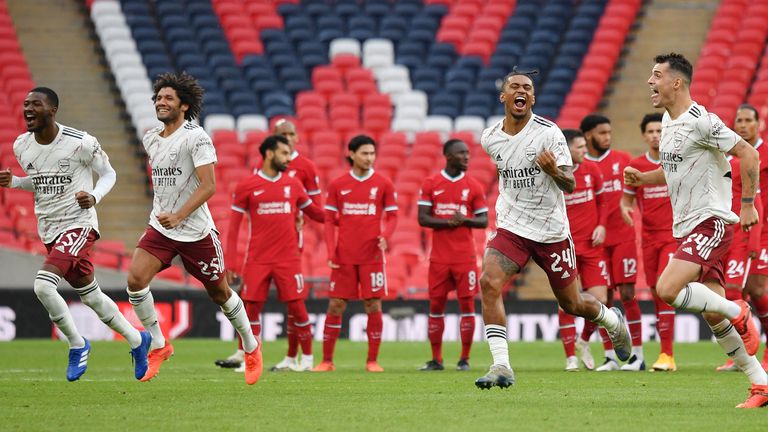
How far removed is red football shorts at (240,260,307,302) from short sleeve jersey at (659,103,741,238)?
5.52m

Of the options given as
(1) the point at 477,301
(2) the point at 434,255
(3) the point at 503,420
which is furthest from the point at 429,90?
(3) the point at 503,420

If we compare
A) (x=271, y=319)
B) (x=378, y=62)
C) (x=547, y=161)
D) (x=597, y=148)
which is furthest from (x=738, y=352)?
(x=378, y=62)

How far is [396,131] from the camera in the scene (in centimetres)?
2662

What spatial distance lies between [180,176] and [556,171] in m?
3.34

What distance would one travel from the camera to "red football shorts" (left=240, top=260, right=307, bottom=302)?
1387 centimetres

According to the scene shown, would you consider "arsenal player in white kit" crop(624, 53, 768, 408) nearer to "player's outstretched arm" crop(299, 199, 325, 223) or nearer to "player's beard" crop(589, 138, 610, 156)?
"player's beard" crop(589, 138, 610, 156)

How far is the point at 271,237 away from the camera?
13.9m

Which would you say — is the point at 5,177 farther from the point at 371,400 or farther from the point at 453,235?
the point at 453,235

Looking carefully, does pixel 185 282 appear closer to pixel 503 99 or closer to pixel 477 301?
pixel 477 301

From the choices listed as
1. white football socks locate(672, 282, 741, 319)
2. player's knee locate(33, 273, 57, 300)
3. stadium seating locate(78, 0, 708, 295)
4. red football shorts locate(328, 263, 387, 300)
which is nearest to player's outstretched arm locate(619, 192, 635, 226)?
red football shorts locate(328, 263, 387, 300)

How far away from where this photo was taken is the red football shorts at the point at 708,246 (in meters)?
9.18

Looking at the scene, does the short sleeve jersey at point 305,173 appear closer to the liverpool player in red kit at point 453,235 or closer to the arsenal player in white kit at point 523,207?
the liverpool player in red kit at point 453,235

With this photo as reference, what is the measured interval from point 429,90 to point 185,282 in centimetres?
815

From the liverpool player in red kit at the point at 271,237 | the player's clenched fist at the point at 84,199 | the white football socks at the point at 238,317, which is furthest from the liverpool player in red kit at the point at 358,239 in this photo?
the player's clenched fist at the point at 84,199
